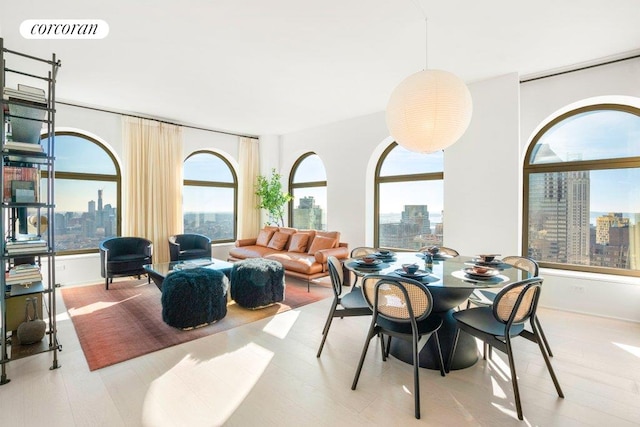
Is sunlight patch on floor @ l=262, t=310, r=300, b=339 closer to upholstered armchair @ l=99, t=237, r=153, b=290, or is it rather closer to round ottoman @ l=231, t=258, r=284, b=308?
round ottoman @ l=231, t=258, r=284, b=308

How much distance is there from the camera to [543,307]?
13.2 feet

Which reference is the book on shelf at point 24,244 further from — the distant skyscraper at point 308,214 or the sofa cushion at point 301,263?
the distant skyscraper at point 308,214

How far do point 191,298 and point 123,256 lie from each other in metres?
2.62

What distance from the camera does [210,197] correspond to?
7203 mm

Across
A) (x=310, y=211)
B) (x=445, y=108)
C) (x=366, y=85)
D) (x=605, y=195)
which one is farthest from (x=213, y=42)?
(x=605, y=195)

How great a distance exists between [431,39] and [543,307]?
12.0ft

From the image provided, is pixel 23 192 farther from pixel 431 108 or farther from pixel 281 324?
pixel 431 108

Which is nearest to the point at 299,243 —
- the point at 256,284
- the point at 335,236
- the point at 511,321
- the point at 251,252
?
the point at 335,236

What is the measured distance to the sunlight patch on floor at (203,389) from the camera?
1.94 meters

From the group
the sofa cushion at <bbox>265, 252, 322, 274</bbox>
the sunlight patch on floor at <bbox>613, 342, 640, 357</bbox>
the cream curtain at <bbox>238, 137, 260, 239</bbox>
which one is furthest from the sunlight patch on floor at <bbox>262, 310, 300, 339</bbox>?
the cream curtain at <bbox>238, 137, 260, 239</bbox>

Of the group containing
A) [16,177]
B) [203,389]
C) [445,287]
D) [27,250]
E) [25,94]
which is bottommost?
[203,389]

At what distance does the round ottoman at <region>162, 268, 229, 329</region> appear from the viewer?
3.23 m

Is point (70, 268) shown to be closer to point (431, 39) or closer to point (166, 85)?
point (166, 85)

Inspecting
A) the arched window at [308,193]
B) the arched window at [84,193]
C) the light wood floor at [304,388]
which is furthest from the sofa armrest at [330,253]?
the arched window at [84,193]
